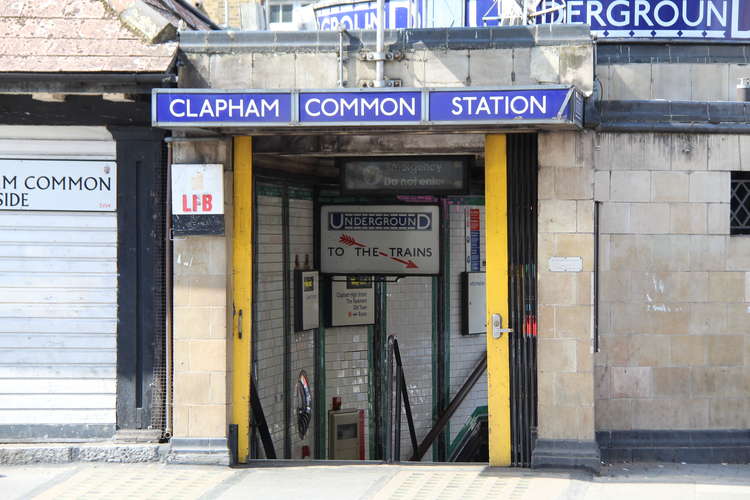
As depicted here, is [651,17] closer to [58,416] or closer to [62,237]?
[62,237]

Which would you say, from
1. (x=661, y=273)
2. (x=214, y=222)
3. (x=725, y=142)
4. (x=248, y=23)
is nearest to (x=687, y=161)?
(x=725, y=142)

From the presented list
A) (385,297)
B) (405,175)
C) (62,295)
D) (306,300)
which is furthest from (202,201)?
(385,297)

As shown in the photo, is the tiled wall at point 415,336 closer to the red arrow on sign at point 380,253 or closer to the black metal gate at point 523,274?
the red arrow on sign at point 380,253

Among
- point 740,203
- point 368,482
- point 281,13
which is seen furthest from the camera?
point 281,13

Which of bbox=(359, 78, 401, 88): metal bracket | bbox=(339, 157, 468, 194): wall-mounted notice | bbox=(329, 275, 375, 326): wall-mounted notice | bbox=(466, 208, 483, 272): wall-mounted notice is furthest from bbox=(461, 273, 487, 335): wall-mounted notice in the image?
bbox=(359, 78, 401, 88): metal bracket

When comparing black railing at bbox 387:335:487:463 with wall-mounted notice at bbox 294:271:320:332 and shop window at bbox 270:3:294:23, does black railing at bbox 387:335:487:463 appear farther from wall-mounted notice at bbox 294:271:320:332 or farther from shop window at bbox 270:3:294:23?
shop window at bbox 270:3:294:23

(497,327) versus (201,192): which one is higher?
(201,192)

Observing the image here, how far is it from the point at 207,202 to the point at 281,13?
38.1 feet

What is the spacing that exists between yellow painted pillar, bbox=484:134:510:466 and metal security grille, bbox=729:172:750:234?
219cm

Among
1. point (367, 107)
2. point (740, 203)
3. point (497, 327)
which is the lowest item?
point (497, 327)

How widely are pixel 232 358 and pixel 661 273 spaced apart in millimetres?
3902

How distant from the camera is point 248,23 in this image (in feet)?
44.5

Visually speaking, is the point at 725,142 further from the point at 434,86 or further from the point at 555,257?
the point at 434,86

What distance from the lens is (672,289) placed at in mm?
10273
